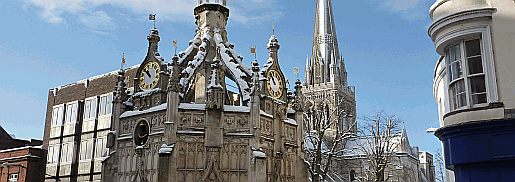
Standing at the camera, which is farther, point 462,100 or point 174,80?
point 174,80

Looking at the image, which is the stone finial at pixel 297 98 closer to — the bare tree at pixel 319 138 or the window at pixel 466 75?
the bare tree at pixel 319 138

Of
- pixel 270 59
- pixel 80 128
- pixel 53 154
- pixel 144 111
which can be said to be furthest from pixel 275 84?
pixel 53 154

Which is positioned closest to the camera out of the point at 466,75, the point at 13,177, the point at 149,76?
the point at 466,75

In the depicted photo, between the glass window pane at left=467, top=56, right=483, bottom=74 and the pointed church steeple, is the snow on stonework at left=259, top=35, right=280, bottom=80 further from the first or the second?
the pointed church steeple

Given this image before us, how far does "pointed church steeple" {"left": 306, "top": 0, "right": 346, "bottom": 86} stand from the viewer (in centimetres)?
8619

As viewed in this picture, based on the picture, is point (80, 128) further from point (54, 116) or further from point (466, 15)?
point (466, 15)

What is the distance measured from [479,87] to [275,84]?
37.8 ft

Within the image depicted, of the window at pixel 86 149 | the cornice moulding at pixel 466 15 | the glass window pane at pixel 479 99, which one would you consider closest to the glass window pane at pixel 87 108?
the window at pixel 86 149

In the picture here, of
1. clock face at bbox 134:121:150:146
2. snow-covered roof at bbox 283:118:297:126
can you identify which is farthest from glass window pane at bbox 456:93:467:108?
clock face at bbox 134:121:150:146

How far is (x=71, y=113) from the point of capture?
112ft

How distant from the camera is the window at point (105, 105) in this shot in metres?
31.8

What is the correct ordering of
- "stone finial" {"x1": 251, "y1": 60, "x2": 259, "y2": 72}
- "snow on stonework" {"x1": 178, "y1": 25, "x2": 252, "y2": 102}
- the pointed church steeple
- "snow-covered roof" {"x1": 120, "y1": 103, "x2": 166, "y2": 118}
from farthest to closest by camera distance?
1. the pointed church steeple
2. "snow on stonework" {"x1": 178, "y1": 25, "x2": 252, "y2": 102}
3. "stone finial" {"x1": 251, "y1": 60, "x2": 259, "y2": 72}
4. "snow-covered roof" {"x1": 120, "y1": 103, "x2": 166, "y2": 118}

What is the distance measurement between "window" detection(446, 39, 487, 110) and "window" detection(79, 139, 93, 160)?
1057 inches

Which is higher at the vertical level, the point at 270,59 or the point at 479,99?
the point at 270,59
